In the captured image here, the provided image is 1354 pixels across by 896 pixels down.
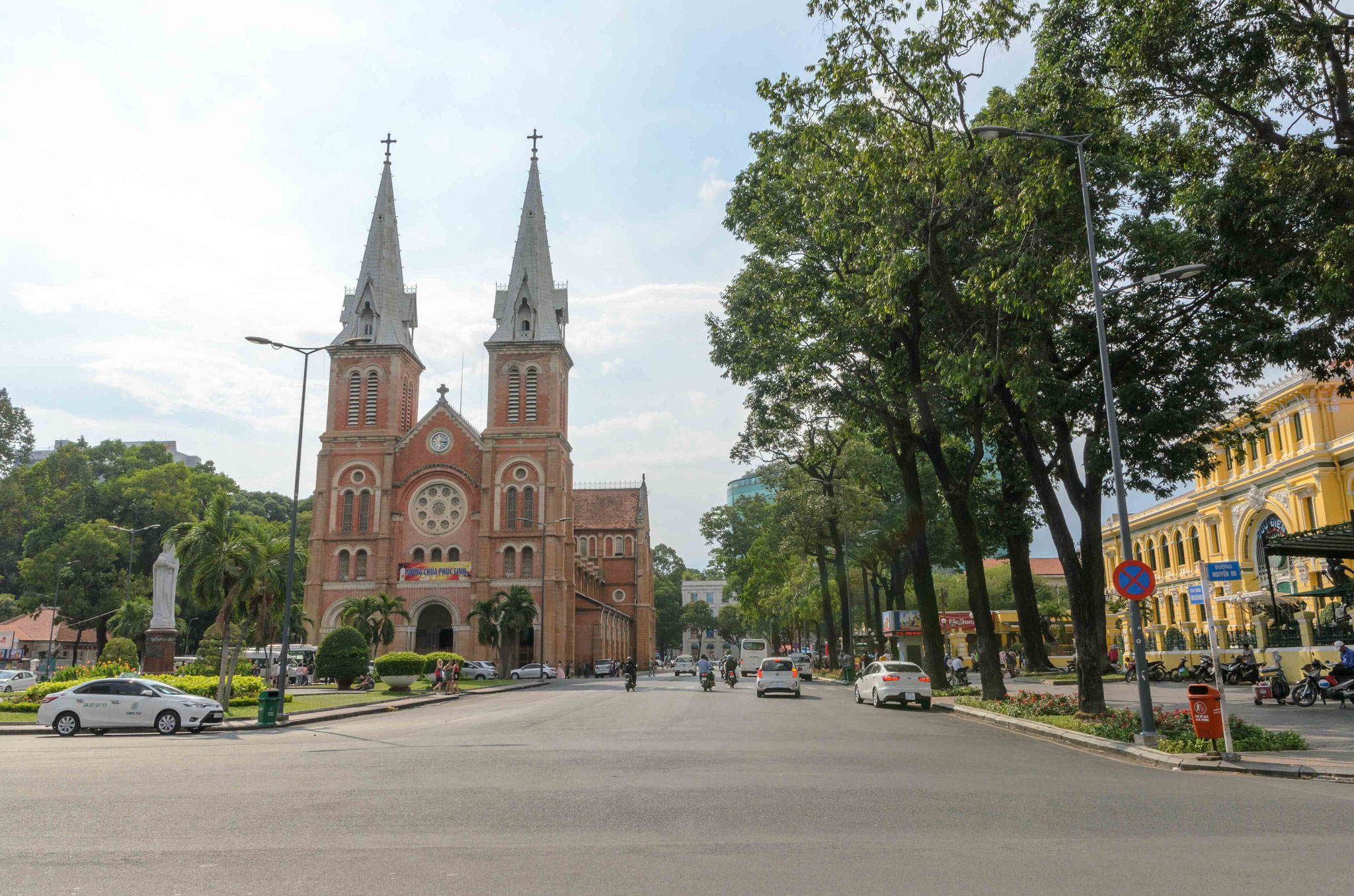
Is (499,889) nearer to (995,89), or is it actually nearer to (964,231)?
(964,231)

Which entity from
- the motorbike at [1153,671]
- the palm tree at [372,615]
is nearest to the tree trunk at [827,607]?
the motorbike at [1153,671]

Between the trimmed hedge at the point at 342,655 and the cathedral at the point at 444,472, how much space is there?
17819mm

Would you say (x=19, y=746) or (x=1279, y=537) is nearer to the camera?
(x=19, y=746)

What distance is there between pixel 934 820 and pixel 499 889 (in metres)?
4.20

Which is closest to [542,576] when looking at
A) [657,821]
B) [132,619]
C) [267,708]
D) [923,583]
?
[132,619]

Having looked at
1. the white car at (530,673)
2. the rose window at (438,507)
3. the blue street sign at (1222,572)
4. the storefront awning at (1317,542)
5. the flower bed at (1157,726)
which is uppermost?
the rose window at (438,507)

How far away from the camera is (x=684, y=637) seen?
150 metres

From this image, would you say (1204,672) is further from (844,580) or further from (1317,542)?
(844,580)

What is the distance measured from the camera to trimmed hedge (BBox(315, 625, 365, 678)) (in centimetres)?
3888

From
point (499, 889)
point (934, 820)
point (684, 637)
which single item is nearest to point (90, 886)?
point (499, 889)

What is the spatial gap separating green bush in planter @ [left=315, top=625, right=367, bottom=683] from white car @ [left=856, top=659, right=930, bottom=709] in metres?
23.0

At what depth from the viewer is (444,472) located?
63000 millimetres

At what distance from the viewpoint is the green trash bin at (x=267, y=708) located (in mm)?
21406

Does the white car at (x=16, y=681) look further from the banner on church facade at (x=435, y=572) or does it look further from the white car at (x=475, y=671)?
the banner on church facade at (x=435, y=572)
